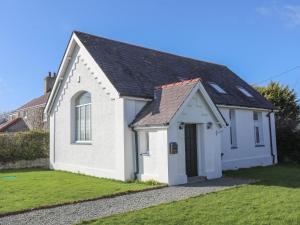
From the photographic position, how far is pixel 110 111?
14734 mm

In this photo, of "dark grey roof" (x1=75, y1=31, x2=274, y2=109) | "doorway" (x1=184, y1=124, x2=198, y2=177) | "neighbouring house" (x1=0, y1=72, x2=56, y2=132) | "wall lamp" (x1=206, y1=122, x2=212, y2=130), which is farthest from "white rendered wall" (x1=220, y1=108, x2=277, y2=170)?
"neighbouring house" (x1=0, y1=72, x2=56, y2=132)

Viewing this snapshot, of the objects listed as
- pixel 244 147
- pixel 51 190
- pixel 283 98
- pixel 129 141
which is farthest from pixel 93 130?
pixel 283 98

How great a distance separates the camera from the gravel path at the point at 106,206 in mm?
7664

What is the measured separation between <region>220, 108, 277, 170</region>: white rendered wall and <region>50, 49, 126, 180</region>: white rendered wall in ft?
21.0

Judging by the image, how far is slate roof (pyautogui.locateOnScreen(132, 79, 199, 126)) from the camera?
41.5 ft

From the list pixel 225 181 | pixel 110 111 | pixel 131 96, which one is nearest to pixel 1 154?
pixel 110 111

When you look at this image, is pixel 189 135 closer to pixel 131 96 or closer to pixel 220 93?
pixel 131 96

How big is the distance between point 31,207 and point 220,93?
12668mm

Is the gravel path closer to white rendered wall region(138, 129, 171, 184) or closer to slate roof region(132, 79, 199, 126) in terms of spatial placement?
white rendered wall region(138, 129, 171, 184)

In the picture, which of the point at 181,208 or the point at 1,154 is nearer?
the point at 181,208

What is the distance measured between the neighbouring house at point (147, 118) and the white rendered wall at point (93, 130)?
0.15 ft

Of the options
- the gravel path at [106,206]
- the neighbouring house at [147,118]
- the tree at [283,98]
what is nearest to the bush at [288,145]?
the neighbouring house at [147,118]

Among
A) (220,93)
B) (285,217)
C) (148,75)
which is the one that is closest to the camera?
(285,217)

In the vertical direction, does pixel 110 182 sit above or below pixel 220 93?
below
